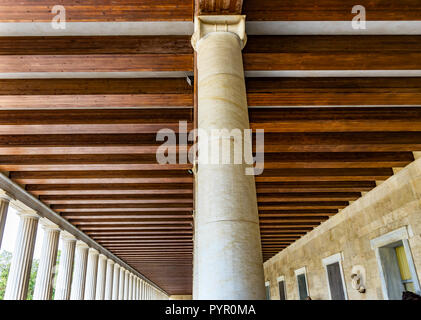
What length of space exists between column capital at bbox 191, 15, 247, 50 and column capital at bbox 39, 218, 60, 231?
1189 centimetres

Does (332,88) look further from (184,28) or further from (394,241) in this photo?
(394,241)

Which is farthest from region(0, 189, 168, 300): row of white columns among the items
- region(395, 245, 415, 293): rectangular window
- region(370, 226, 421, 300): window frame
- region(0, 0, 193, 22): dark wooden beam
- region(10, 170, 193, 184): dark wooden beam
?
region(395, 245, 415, 293): rectangular window

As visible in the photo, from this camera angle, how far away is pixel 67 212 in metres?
14.8

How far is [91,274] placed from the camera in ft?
68.3

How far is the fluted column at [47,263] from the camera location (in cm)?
1416

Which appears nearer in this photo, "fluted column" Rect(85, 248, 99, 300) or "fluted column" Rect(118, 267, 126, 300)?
"fluted column" Rect(85, 248, 99, 300)

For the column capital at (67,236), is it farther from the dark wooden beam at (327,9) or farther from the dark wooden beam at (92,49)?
the dark wooden beam at (327,9)

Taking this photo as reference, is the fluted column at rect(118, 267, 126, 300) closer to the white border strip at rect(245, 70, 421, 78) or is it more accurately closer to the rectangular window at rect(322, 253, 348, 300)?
the rectangular window at rect(322, 253, 348, 300)

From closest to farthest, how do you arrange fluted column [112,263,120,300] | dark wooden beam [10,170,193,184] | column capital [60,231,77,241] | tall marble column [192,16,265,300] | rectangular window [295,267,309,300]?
tall marble column [192,16,265,300]
dark wooden beam [10,170,193,184]
column capital [60,231,77,241]
rectangular window [295,267,309,300]
fluted column [112,263,120,300]

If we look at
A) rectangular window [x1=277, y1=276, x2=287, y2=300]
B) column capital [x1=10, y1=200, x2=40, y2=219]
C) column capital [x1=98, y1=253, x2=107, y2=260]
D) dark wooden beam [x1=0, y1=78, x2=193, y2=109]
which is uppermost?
dark wooden beam [x1=0, y1=78, x2=193, y2=109]

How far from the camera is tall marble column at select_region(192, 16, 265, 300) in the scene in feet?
10.2
